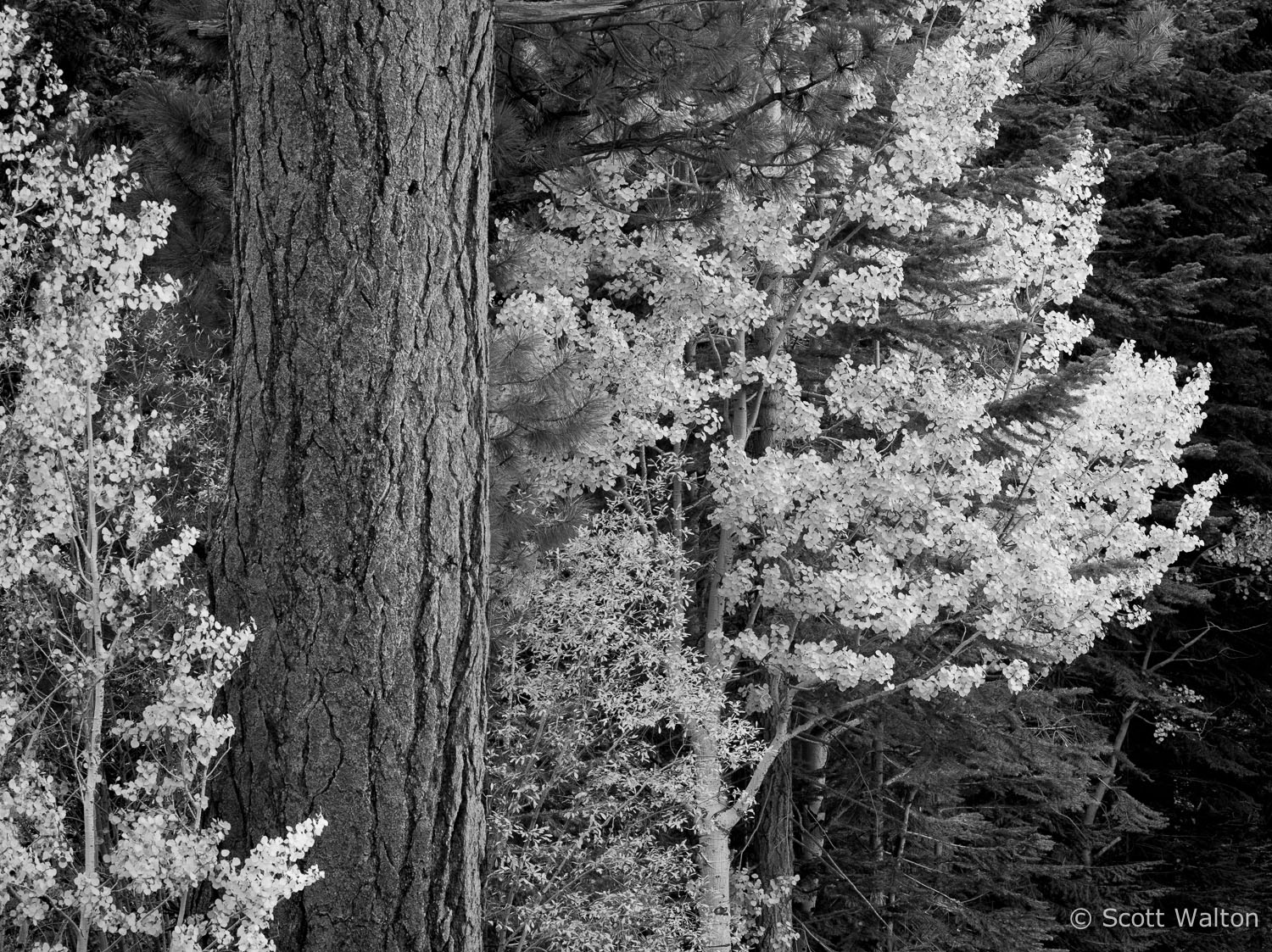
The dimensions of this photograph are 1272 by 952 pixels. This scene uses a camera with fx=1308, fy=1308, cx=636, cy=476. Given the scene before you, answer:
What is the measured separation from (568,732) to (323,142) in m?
2.64

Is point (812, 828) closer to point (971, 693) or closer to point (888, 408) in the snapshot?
point (971, 693)

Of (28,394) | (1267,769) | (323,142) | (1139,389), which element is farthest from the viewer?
(1267,769)

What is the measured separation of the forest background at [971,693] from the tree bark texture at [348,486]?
1.16 metres

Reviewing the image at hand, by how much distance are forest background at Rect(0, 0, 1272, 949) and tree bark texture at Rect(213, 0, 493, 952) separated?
1163 millimetres

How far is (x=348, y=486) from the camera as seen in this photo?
8.52 feet

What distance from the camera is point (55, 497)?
2469 millimetres

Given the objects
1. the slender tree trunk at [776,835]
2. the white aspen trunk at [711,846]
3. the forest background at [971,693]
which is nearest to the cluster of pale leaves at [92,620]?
the forest background at [971,693]

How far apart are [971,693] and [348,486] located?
15.8 feet

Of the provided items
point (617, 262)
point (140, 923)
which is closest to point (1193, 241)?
point (617, 262)

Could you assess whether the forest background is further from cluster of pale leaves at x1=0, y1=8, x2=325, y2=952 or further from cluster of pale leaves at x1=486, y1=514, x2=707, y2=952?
cluster of pale leaves at x1=0, y1=8, x2=325, y2=952

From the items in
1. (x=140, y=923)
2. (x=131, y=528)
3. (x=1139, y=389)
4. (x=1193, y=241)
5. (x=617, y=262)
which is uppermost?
(x=1193, y=241)

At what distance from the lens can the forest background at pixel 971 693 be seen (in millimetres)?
Answer: 4383

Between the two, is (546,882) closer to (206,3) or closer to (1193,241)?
(206,3)

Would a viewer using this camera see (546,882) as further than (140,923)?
Yes
